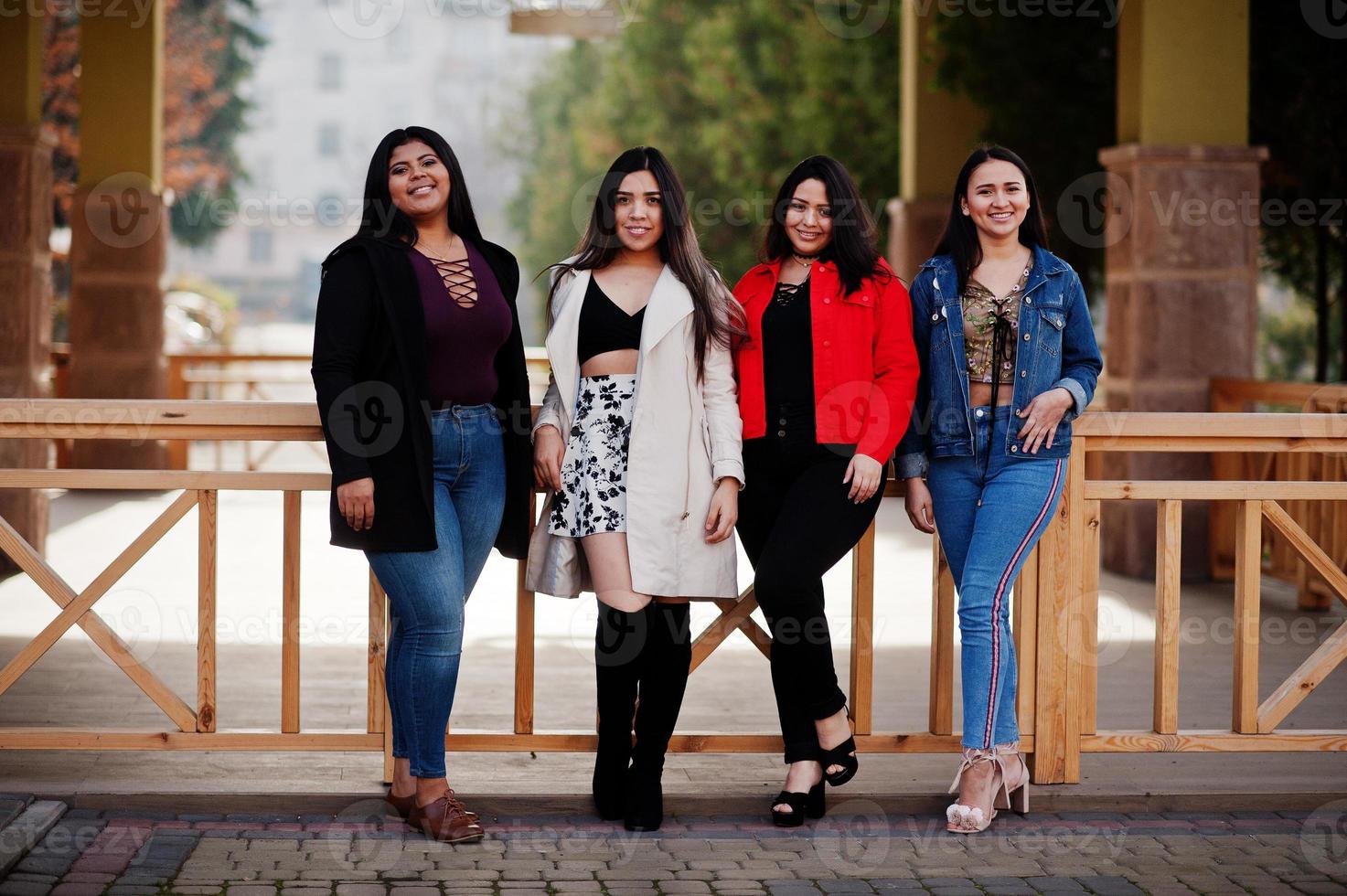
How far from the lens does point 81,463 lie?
42.4 ft

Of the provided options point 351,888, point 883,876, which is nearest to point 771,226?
point 883,876

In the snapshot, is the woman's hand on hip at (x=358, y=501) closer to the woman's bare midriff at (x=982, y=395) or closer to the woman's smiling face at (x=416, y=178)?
the woman's smiling face at (x=416, y=178)

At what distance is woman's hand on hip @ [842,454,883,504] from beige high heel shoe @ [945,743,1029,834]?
0.82 metres

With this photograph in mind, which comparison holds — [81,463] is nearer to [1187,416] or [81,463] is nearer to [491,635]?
[491,635]

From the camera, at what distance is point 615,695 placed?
4.70 metres

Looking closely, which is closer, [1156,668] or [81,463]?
[1156,668]

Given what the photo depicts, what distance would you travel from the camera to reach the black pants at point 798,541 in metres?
4.49

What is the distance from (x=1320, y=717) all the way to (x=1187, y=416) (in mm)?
1844

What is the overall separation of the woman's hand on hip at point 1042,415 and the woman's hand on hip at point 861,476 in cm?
44

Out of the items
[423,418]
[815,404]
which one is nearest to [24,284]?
[423,418]

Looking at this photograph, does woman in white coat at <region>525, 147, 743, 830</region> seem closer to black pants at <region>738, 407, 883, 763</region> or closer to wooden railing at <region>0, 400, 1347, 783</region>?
black pants at <region>738, 407, 883, 763</region>

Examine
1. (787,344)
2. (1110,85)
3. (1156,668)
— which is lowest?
(1156,668)

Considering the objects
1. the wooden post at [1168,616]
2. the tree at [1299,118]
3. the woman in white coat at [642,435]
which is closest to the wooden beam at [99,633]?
the woman in white coat at [642,435]

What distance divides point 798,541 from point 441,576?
0.95m
